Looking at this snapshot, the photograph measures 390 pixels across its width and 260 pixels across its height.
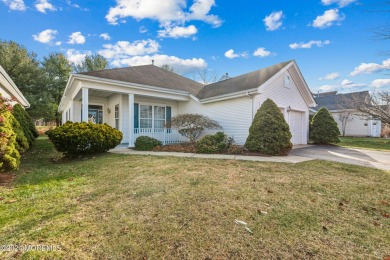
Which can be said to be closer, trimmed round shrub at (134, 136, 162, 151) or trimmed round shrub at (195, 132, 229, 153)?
trimmed round shrub at (195, 132, 229, 153)

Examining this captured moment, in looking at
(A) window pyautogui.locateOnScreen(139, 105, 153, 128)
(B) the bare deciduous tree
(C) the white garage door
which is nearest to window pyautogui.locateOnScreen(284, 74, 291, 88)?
(C) the white garage door

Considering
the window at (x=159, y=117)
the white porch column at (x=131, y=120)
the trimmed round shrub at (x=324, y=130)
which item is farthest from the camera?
the window at (x=159, y=117)

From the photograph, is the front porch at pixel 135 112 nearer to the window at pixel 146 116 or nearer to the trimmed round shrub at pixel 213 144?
the window at pixel 146 116

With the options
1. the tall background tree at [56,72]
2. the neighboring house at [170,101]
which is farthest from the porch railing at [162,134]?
the tall background tree at [56,72]

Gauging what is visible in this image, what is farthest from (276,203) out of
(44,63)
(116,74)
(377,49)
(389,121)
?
(44,63)

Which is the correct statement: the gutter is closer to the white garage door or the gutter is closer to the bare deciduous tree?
the bare deciduous tree

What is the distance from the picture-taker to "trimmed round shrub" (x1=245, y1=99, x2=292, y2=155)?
7984 millimetres

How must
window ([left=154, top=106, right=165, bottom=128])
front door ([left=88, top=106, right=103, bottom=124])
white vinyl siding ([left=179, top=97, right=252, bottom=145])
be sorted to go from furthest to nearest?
1. front door ([left=88, top=106, right=103, bottom=124])
2. window ([left=154, top=106, right=165, bottom=128])
3. white vinyl siding ([left=179, top=97, right=252, bottom=145])

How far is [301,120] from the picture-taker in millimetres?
13109

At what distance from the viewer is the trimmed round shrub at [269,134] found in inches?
314

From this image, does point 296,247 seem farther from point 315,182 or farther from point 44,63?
point 44,63

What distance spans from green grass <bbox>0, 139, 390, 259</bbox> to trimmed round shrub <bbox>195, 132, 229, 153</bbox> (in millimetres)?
3798

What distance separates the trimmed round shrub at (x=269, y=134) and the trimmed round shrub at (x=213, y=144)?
1.18 meters

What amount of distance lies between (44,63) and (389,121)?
35.8 m
